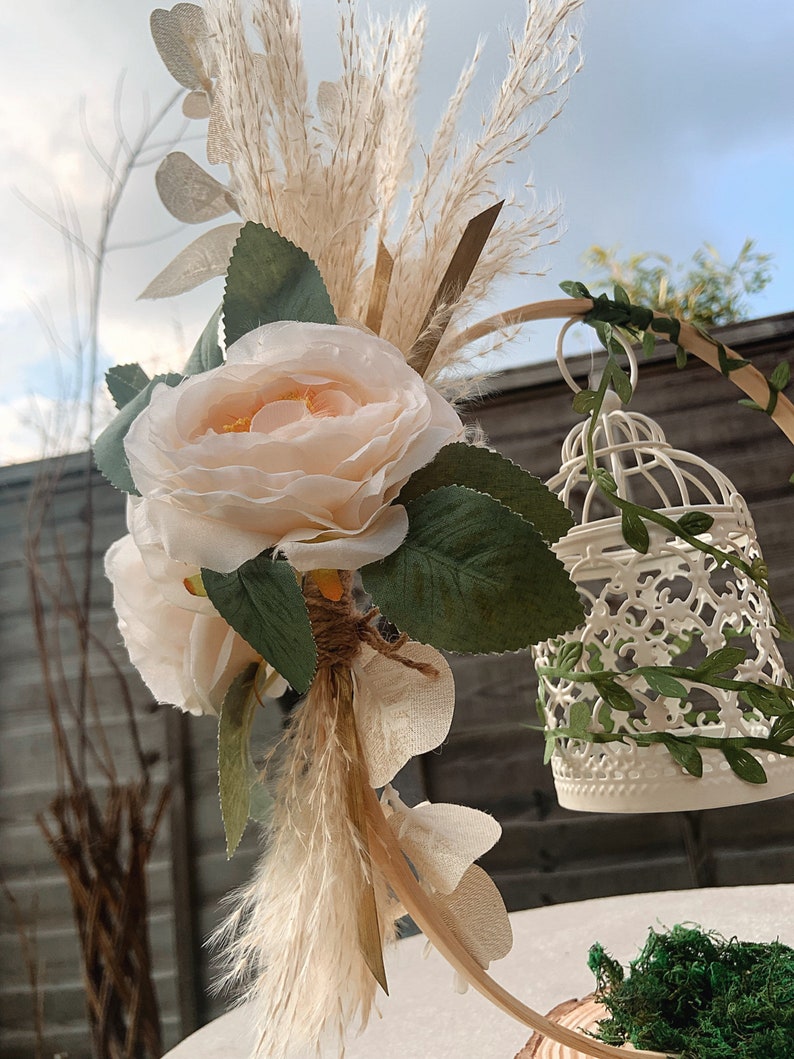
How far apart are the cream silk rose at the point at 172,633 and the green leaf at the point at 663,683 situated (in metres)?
0.28

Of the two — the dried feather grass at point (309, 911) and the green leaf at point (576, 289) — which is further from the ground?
the green leaf at point (576, 289)

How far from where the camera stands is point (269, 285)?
0.37 meters

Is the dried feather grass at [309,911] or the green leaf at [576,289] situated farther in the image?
the green leaf at [576,289]

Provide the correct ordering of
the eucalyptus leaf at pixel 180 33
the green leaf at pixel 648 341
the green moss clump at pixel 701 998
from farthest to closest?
the green leaf at pixel 648 341 < the green moss clump at pixel 701 998 < the eucalyptus leaf at pixel 180 33

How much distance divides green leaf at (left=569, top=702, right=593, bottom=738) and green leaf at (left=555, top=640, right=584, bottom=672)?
0.03m

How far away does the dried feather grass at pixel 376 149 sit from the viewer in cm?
38

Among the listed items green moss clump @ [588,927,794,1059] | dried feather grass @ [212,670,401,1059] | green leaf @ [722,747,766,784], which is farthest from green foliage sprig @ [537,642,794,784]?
dried feather grass @ [212,670,401,1059]

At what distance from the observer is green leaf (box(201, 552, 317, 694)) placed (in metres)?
0.31

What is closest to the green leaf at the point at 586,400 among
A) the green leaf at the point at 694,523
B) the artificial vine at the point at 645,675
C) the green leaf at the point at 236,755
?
the artificial vine at the point at 645,675

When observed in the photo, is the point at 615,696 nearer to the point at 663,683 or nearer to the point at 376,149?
the point at 663,683

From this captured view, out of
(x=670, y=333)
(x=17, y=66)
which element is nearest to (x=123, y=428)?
(x=670, y=333)

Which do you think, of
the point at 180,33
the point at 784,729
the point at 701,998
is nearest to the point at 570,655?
the point at 784,729

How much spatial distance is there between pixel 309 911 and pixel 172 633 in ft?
0.46

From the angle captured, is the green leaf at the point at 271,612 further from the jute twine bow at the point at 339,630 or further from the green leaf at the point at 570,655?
the green leaf at the point at 570,655
